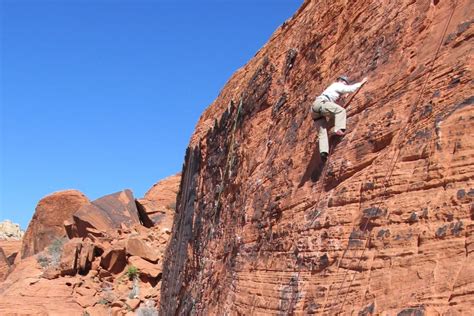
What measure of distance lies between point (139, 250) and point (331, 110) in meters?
14.8

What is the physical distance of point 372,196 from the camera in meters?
5.38

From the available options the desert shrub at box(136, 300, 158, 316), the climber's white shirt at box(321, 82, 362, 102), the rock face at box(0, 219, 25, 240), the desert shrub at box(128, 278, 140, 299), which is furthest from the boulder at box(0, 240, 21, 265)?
the climber's white shirt at box(321, 82, 362, 102)

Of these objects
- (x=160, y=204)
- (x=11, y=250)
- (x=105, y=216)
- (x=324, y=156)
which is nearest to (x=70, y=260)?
(x=105, y=216)

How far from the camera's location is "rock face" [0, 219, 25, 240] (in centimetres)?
4593

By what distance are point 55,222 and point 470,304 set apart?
79.7ft

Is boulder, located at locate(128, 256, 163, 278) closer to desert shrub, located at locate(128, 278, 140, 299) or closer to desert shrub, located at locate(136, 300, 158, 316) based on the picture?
desert shrub, located at locate(128, 278, 140, 299)

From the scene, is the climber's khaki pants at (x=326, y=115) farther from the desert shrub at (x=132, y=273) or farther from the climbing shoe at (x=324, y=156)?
the desert shrub at (x=132, y=273)

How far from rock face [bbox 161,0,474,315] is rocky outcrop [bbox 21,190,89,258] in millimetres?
17264

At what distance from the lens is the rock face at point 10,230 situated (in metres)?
45.9

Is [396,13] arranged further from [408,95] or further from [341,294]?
[341,294]

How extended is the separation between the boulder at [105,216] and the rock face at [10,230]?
23.7 metres

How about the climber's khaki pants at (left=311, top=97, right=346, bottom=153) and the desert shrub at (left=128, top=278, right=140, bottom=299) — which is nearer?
the climber's khaki pants at (left=311, top=97, right=346, bottom=153)

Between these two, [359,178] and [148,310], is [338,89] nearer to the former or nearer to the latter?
[359,178]

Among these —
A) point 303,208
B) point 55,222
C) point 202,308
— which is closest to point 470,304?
point 303,208
